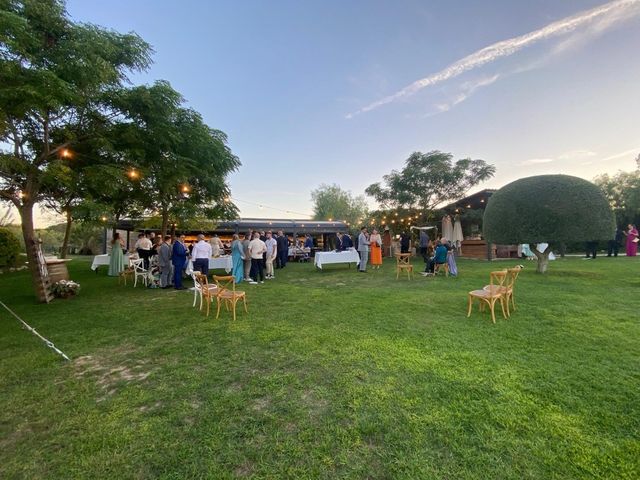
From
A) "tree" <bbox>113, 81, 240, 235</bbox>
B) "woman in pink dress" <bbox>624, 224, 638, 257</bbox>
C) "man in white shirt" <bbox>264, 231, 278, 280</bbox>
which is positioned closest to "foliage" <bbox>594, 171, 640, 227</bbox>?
"woman in pink dress" <bbox>624, 224, 638, 257</bbox>

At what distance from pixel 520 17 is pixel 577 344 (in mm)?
12076

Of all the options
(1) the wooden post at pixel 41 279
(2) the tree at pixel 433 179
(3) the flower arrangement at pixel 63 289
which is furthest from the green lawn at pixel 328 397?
(2) the tree at pixel 433 179

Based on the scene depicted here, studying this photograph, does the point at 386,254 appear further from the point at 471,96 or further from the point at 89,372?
the point at 89,372

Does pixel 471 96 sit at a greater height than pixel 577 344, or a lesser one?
greater

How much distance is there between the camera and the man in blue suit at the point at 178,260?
8461mm

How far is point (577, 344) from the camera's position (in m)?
3.71

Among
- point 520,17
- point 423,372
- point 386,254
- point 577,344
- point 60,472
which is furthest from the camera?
point 386,254

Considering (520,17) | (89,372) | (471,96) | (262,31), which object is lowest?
(89,372)

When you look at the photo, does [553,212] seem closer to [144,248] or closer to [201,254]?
[201,254]

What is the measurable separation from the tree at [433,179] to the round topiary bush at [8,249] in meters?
21.8

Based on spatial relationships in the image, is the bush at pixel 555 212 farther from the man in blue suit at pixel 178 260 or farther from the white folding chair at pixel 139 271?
the white folding chair at pixel 139 271

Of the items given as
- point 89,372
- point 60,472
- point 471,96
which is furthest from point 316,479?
point 471,96

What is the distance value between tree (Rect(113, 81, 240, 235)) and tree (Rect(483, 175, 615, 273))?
10909 millimetres

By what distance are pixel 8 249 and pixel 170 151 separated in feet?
40.3
